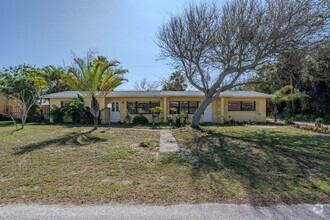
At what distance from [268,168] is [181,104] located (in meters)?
15.4

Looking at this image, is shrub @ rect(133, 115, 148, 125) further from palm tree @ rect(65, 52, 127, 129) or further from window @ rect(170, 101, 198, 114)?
palm tree @ rect(65, 52, 127, 129)

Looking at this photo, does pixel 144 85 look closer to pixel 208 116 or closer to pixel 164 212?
pixel 208 116

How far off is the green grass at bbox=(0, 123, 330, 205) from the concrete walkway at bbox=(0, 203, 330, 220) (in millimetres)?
243

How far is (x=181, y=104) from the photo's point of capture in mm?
21812

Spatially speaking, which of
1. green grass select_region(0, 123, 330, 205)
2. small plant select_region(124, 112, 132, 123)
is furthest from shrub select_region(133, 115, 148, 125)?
green grass select_region(0, 123, 330, 205)

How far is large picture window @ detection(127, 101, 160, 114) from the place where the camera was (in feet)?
70.7

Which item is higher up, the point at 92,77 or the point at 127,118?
the point at 92,77

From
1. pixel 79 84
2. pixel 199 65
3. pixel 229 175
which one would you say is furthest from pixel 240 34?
pixel 79 84

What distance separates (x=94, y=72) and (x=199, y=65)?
622cm

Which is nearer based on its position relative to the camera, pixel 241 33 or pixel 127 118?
pixel 241 33

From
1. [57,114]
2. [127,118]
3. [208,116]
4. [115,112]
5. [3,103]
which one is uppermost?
[3,103]

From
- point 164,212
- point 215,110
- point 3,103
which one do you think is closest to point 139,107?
point 215,110

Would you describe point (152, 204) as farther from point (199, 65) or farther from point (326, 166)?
point (199, 65)

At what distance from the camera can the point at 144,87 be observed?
45250 millimetres
